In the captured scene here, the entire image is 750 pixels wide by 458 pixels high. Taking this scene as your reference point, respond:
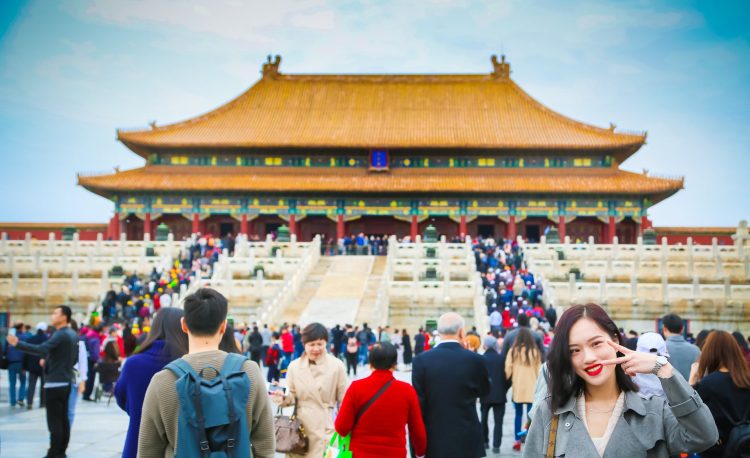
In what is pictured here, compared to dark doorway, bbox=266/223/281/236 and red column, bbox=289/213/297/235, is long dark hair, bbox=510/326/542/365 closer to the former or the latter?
red column, bbox=289/213/297/235

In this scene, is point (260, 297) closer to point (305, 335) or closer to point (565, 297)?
point (565, 297)

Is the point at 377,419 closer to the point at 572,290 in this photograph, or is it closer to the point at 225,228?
the point at 572,290

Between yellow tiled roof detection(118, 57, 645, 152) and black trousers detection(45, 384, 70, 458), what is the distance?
34.8 meters

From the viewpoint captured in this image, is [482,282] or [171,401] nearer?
[171,401]

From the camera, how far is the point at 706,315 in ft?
76.4

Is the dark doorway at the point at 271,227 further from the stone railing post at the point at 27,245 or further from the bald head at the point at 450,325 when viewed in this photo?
the bald head at the point at 450,325

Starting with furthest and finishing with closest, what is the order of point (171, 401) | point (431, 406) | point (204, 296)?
point (431, 406), point (204, 296), point (171, 401)

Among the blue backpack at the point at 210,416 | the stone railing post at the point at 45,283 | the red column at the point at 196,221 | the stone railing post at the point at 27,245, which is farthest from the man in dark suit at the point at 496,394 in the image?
the red column at the point at 196,221

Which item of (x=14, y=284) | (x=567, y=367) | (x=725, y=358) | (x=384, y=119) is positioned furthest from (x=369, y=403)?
(x=384, y=119)

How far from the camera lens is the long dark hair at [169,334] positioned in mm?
4715

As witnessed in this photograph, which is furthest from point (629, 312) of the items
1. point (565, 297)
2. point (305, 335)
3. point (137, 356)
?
point (137, 356)

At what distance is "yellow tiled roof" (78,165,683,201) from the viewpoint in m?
40.0

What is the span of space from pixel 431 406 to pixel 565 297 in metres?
18.4

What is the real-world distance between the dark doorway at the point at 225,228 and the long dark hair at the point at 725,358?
3885cm
